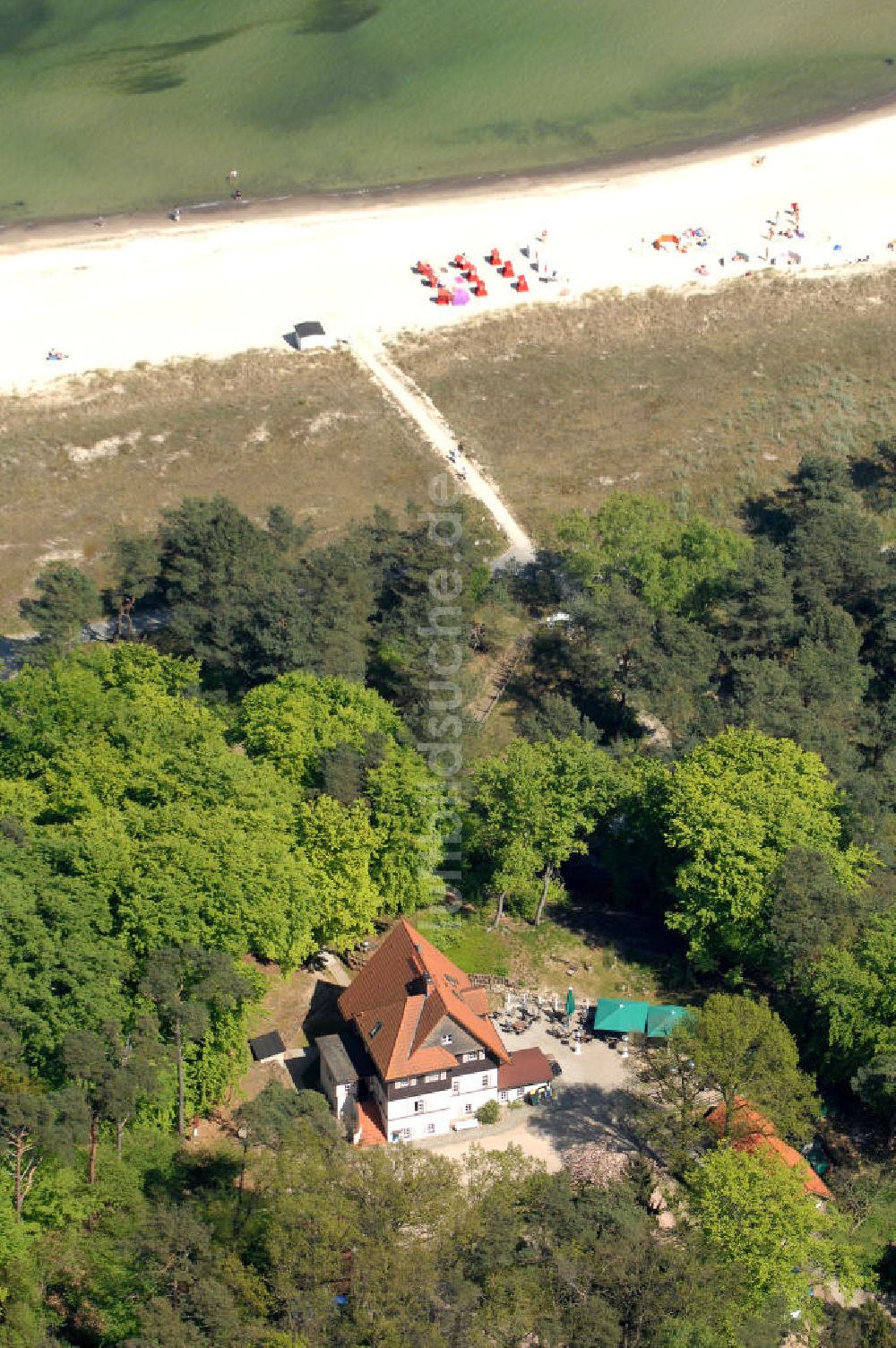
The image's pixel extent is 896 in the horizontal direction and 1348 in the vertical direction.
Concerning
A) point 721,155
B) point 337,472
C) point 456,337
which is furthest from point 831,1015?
point 721,155

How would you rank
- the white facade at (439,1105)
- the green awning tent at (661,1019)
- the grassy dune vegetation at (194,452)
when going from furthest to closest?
the grassy dune vegetation at (194,452)
the green awning tent at (661,1019)
the white facade at (439,1105)

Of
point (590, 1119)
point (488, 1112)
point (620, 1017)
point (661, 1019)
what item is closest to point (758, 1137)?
point (590, 1119)

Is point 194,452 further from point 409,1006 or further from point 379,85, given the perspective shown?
point 379,85

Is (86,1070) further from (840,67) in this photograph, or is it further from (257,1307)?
(840,67)

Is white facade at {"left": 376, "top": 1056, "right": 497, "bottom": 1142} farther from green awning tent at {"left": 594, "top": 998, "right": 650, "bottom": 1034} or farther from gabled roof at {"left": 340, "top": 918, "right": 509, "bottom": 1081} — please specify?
green awning tent at {"left": 594, "top": 998, "right": 650, "bottom": 1034}

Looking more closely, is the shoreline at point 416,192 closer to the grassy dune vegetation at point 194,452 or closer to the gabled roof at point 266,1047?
the grassy dune vegetation at point 194,452

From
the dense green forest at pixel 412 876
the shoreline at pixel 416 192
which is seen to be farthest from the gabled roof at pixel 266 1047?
the shoreline at pixel 416 192
